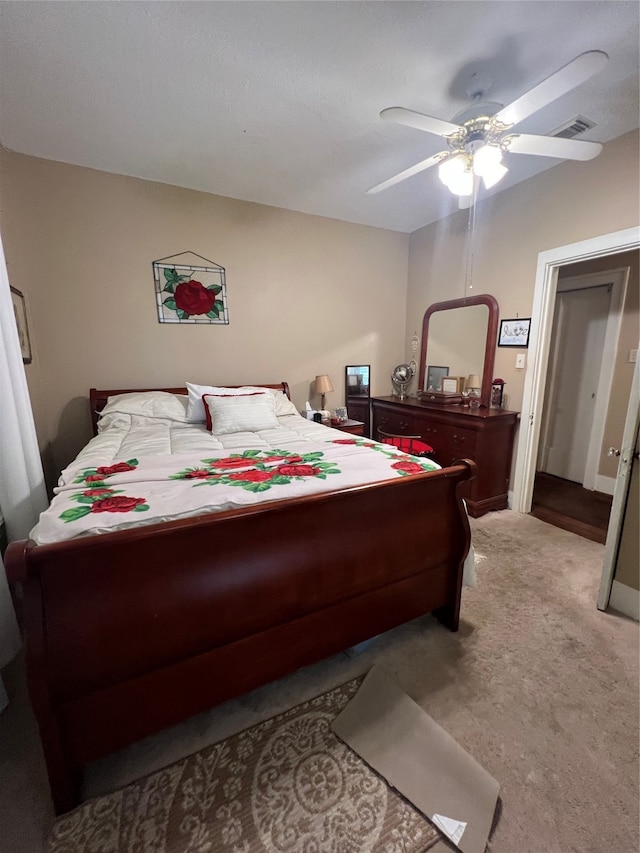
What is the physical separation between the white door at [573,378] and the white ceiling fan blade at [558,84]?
2.51 m

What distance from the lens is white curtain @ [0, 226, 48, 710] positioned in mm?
1454

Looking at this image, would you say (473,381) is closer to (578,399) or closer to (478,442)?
(478,442)

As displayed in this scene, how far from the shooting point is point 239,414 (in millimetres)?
2549

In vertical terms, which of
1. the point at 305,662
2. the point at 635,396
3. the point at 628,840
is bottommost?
the point at 628,840

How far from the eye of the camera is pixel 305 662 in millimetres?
1341

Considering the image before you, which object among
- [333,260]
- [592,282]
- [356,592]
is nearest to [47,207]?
[333,260]

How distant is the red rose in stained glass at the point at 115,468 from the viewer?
5.33 feet

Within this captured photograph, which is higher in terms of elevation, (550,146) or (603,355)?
(550,146)

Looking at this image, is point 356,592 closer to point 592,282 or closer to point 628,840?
point 628,840

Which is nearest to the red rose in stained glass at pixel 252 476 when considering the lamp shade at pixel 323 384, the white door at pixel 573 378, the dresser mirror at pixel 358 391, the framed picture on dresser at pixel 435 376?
the lamp shade at pixel 323 384

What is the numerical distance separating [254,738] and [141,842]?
0.38 m

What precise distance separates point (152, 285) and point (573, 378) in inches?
161

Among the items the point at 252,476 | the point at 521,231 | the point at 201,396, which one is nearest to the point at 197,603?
the point at 252,476

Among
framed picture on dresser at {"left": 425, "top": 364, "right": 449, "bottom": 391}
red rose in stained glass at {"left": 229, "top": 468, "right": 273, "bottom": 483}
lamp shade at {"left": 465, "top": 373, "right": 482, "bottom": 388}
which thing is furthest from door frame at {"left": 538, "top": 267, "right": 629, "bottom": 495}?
red rose in stained glass at {"left": 229, "top": 468, "right": 273, "bottom": 483}
